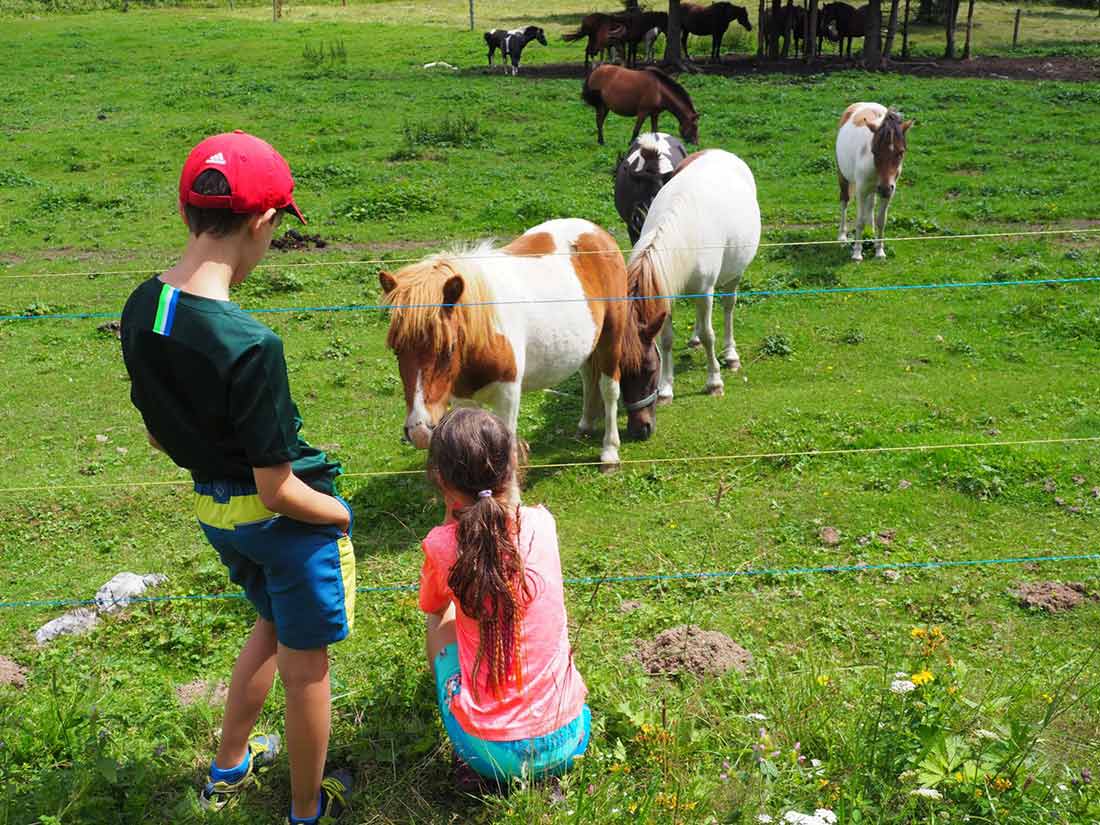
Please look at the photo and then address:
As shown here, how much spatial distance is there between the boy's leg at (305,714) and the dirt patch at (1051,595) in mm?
3489

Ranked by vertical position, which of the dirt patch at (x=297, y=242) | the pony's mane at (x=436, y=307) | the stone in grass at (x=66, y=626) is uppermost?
the pony's mane at (x=436, y=307)

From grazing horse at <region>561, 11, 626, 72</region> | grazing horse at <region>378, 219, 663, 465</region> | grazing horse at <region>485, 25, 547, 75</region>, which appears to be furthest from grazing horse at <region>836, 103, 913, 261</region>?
grazing horse at <region>561, 11, 626, 72</region>

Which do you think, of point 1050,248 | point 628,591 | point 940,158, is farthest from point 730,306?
point 940,158

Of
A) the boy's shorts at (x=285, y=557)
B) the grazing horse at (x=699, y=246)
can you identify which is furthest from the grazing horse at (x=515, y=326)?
the boy's shorts at (x=285, y=557)

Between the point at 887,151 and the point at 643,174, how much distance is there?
3270 mm

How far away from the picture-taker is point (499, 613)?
2.69m

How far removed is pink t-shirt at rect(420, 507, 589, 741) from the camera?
8.94ft

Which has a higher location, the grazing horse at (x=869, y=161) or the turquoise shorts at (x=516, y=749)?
the grazing horse at (x=869, y=161)

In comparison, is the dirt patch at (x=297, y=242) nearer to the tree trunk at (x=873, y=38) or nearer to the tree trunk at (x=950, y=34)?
the tree trunk at (x=873, y=38)

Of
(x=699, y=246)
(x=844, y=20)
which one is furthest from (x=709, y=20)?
(x=699, y=246)

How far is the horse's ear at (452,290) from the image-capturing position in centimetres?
449

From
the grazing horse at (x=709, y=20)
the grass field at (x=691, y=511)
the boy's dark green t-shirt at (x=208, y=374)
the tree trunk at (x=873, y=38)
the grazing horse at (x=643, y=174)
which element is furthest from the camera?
the grazing horse at (x=709, y=20)

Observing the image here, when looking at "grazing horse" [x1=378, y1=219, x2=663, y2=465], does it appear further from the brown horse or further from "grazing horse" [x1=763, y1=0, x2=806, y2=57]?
"grazing horse" [x1=763, y1=0, x2=806, y2=57]

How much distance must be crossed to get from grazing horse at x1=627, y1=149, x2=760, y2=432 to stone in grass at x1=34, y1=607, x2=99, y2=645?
3.75 meters
